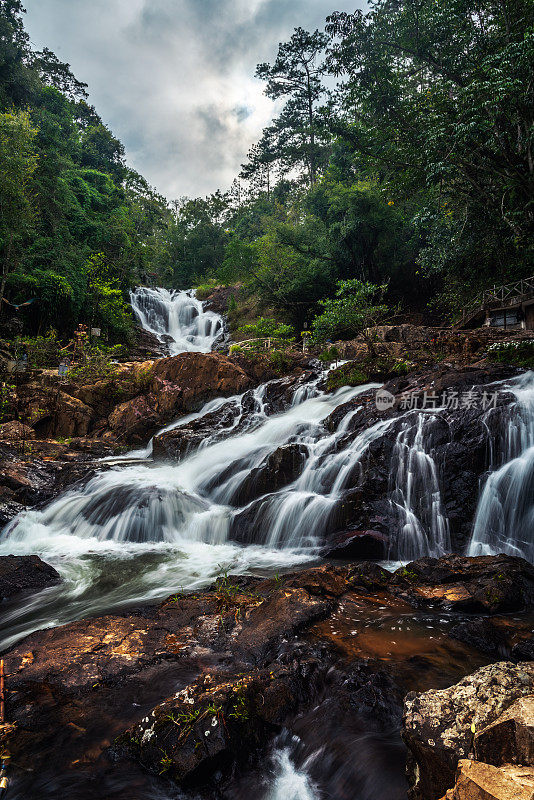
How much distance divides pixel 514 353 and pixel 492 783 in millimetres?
9164

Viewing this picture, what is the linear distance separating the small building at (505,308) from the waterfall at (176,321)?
584 inches

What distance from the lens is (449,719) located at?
153 cm

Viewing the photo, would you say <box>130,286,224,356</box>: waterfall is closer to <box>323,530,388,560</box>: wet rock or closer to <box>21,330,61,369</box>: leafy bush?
<box>21,330,61,369</box>: leafy bush

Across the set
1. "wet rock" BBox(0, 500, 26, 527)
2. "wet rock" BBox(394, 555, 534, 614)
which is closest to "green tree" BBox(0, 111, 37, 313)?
"wet rock" BBox(0, 500, 26, 527)

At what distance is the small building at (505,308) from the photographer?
14.3m

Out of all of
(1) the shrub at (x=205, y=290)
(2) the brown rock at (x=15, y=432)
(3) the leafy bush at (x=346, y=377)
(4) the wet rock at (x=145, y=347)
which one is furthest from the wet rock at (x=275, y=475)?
A: (1) the shrub at (x=205, y=290)

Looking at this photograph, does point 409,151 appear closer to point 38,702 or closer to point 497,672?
point 497,672

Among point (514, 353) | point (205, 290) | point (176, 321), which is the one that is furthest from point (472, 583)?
point (205, 290)

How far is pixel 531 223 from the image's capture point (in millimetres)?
11164

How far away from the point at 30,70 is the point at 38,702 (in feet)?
105

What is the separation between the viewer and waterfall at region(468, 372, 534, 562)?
5.05 meters

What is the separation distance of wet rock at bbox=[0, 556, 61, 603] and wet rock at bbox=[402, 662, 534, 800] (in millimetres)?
5112

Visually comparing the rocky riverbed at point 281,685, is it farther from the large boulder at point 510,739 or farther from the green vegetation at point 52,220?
the green vegetation at point 52,220

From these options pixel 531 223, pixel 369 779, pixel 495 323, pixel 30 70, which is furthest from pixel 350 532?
pixel 30 70
